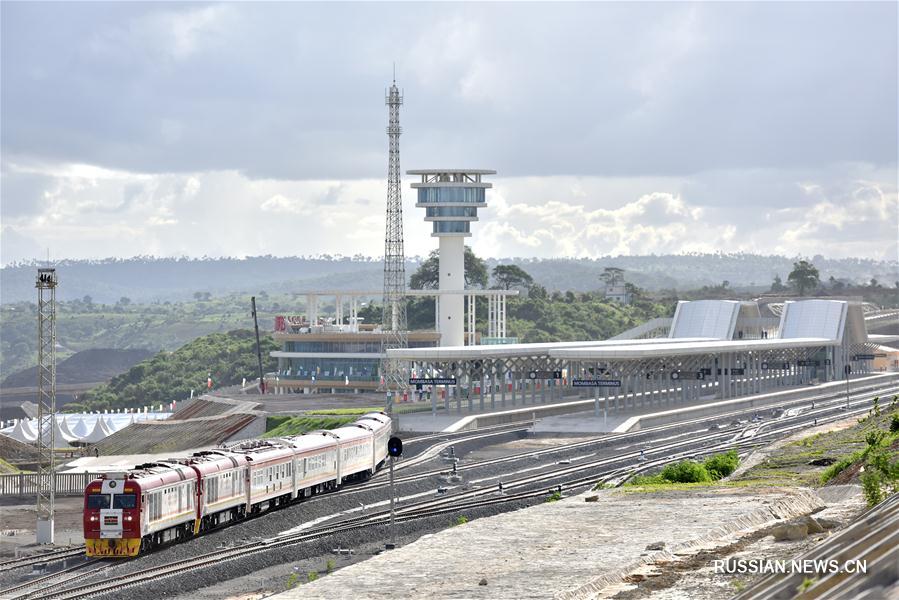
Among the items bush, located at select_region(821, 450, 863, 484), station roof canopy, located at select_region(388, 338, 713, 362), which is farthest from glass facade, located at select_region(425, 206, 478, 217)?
bush, located at select_region(821, 450, 863, 484)

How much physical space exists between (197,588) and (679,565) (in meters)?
16.1

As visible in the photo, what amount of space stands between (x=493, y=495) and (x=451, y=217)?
93348 millimetres

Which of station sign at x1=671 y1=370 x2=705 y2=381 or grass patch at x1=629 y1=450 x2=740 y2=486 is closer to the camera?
grass patch at x1=629 y1=450 x2=740 y2=486

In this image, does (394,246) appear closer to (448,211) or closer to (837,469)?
(448,211)

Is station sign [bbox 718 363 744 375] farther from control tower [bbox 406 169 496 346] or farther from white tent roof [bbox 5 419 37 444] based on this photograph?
white tent roof [bbox 5 419 37 444]

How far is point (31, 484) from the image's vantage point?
80375mm

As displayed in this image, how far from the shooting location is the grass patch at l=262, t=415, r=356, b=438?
116062mm

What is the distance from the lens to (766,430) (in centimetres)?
10825

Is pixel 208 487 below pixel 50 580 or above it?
above

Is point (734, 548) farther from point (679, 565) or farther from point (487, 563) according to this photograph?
point (487, 563)

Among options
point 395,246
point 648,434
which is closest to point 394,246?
point 395,246

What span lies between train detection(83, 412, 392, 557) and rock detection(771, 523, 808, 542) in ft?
74.3

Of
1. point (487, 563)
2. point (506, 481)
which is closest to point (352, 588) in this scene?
point (487, 563)

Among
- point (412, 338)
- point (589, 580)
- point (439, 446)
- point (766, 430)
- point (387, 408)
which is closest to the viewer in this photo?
point (589, 580)
